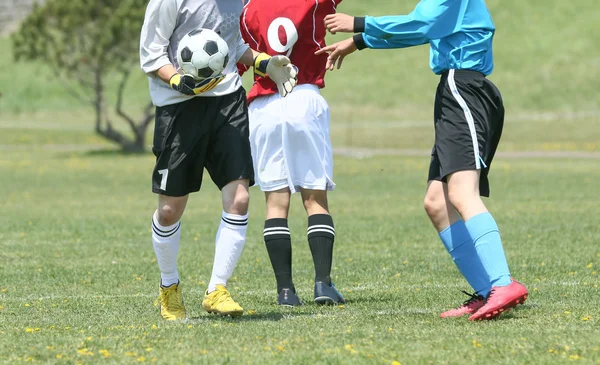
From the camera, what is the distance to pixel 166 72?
20.0ft

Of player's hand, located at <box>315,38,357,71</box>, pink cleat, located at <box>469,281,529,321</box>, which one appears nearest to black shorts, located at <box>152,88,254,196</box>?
player's hand, located at <box>315,38,357,71</box>

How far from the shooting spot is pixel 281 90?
6.63 m

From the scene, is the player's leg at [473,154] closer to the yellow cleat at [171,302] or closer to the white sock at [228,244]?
the white sock at [228,244]

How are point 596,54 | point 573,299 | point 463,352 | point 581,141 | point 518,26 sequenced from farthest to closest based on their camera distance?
point 518,26
point 596,54
point 581,141
point 573,299
point 463,352

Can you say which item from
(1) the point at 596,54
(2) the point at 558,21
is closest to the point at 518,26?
(2) the point at 558,21

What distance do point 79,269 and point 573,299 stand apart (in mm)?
4564

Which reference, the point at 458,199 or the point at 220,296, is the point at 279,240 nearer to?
the point at 220,296

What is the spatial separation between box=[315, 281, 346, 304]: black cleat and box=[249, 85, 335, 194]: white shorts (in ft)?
2.35

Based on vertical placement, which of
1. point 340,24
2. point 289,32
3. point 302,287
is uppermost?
point 340,24

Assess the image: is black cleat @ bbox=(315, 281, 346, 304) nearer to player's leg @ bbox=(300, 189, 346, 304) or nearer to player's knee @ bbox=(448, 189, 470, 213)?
player's leg @ bbox=(300, 189, 346, 304)

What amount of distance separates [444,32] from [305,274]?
336cm

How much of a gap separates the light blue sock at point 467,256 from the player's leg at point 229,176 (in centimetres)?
134

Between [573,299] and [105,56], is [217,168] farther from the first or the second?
[105,56]

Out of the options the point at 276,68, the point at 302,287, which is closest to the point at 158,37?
the point at 276,68
